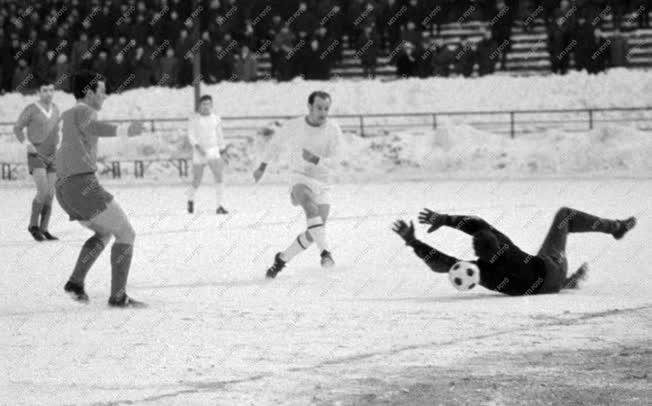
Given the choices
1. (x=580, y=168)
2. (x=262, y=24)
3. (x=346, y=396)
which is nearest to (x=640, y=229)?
(x=346, y=396)

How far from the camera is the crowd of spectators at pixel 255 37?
29.2 meters

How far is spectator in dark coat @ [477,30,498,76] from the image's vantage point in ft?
96.2

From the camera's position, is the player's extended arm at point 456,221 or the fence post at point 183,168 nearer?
the player's extended arm at point 456,221

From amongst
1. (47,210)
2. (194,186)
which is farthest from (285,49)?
(47,210)

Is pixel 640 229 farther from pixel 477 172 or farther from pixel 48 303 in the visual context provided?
pixel 477 172

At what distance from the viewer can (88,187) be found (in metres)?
9.49

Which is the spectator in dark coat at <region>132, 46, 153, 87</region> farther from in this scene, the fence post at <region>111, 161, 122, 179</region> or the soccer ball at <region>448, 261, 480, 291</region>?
the soccer ball at <region>448, 261, 480, 291</region>

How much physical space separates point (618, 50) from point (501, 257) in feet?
66.9

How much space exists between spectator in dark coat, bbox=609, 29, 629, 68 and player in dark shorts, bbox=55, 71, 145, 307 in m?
20.7

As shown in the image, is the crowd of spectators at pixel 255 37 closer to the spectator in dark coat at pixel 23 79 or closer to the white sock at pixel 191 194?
the spectator in dark coat at pixel 23 79

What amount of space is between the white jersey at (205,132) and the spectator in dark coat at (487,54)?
11.0 meters

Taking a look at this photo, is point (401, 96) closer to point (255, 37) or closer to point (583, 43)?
point (255, 37)

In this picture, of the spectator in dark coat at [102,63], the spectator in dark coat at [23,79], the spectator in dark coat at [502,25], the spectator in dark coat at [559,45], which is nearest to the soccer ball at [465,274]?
the spectator in dark coat at [559,45]

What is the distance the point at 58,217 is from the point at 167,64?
41.7 ft
